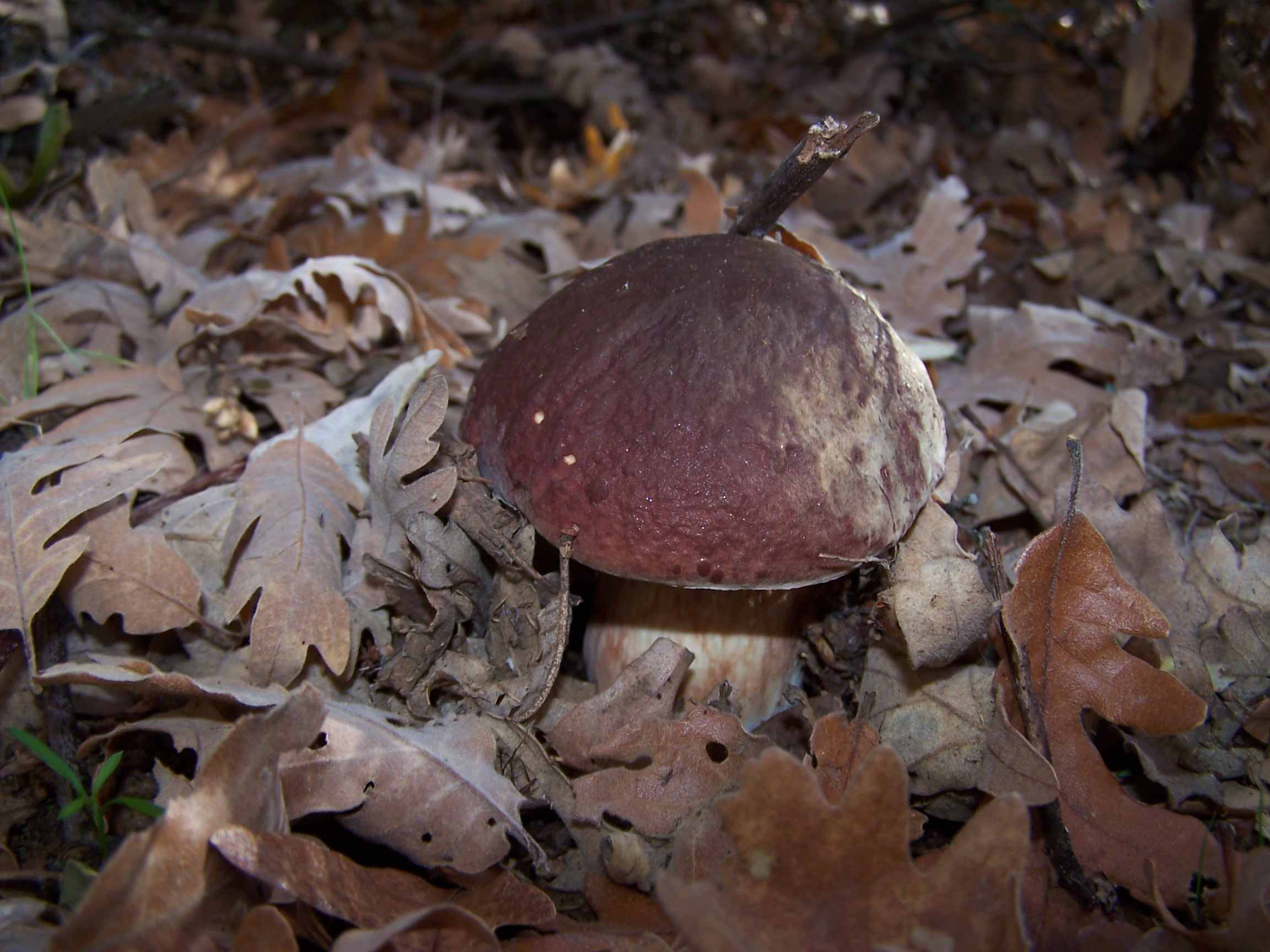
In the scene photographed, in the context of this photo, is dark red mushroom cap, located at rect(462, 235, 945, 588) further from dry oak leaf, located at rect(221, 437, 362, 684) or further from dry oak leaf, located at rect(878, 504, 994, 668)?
dry oak leaf, located at rect(221, 437, 362, 684)

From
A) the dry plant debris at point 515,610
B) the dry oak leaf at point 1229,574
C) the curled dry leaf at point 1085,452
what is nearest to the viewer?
the dry plant debris at point 515,610

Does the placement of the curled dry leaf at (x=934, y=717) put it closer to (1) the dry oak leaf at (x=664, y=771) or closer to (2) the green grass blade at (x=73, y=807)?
(1) the dry oak leaf at (x=664, y=771)

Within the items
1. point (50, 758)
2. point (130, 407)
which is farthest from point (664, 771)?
point (130, 407)

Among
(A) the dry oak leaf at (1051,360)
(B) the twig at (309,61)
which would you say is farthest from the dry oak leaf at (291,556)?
(B) the twig at (309,61)

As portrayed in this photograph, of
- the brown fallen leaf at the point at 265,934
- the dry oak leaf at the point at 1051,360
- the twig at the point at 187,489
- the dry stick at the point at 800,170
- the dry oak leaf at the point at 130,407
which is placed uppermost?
the dry stick at the point at 800,170

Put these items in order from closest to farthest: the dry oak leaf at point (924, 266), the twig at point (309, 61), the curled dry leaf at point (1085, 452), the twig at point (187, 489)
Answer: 1. the twig at point (187, 489)
2. the curled dry leaf at point (1085, 452)
3. the dry oak leaf at point (924, 266)
4. the twig at point (309, 61)

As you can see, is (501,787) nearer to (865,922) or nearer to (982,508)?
(865,922)
